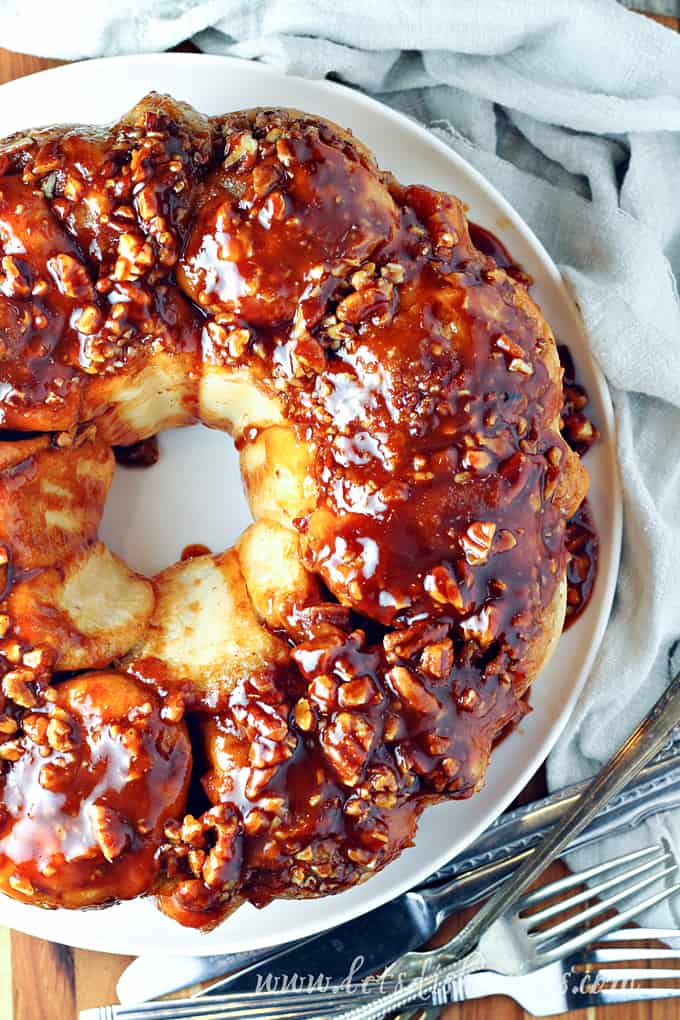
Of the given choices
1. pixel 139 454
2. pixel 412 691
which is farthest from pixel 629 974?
pixel 139 454

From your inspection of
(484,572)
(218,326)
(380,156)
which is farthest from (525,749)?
(380,156)

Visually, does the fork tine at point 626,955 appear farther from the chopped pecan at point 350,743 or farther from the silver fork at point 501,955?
the chopped pecan at point 350,743

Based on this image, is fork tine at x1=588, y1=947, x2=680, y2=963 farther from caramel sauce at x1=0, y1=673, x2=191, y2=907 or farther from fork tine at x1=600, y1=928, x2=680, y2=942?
caramel sauce at x1=0, y1=673, x2=191, y2=907

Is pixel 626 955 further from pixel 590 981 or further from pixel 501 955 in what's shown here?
pixel 501 955

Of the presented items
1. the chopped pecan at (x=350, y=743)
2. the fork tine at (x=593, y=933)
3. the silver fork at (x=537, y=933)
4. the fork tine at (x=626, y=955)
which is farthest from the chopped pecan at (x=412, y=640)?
the fork tine at (x=626, y=955)

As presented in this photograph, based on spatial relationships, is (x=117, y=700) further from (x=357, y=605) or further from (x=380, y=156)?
(x=380, y=156)

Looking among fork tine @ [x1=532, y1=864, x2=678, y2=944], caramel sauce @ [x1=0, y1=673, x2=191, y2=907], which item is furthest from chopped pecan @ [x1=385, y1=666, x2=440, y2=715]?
fork tine @ [x1=532, y1=864, x2=678, y2=944]

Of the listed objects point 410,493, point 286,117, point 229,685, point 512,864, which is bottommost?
point 512,864
